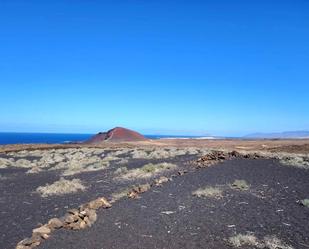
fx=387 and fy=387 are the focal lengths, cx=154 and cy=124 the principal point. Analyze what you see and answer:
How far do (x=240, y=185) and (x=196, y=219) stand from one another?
14.5ft

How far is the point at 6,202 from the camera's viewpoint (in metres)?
15.5

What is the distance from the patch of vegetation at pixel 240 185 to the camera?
14.2m

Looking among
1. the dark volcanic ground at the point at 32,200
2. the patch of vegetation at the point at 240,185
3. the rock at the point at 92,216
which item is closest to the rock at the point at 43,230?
the dark volcanic ground at the point at 32,200

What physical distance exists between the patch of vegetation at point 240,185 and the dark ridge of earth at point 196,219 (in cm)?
31

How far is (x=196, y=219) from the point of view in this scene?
10.5 metres

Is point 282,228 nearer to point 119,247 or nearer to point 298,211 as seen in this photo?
point 298,211

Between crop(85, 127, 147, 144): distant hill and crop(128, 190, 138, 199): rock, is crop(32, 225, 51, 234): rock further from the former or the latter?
crop(85, 127, 147, 144): distant hill

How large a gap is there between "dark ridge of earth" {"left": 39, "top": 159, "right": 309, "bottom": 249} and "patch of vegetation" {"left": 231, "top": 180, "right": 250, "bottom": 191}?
0.31 metres

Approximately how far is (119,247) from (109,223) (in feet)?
6.00

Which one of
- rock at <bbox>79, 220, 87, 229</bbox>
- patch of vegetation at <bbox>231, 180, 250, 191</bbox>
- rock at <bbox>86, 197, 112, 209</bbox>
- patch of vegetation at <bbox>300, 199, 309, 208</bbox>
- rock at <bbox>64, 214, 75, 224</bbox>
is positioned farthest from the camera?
patch of vegetation at <bbox>231, 180, 250, 191</bbox>

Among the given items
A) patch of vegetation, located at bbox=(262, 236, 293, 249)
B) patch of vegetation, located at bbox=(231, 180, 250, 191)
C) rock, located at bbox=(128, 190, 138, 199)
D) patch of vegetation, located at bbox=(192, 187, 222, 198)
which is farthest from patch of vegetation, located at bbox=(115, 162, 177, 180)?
patch of vegetation, located at bbox=(262, 236, 293, 249)

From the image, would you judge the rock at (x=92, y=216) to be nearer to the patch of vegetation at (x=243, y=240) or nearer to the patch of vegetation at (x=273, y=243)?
the patch of vegetation at (x=243, y=240)

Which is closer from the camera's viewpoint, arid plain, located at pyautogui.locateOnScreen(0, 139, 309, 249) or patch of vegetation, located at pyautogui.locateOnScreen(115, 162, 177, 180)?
arid plain, located at pyautogui.locateOnScreen(0, 139, 309, 249)

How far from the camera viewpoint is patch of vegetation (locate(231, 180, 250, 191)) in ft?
46.6
